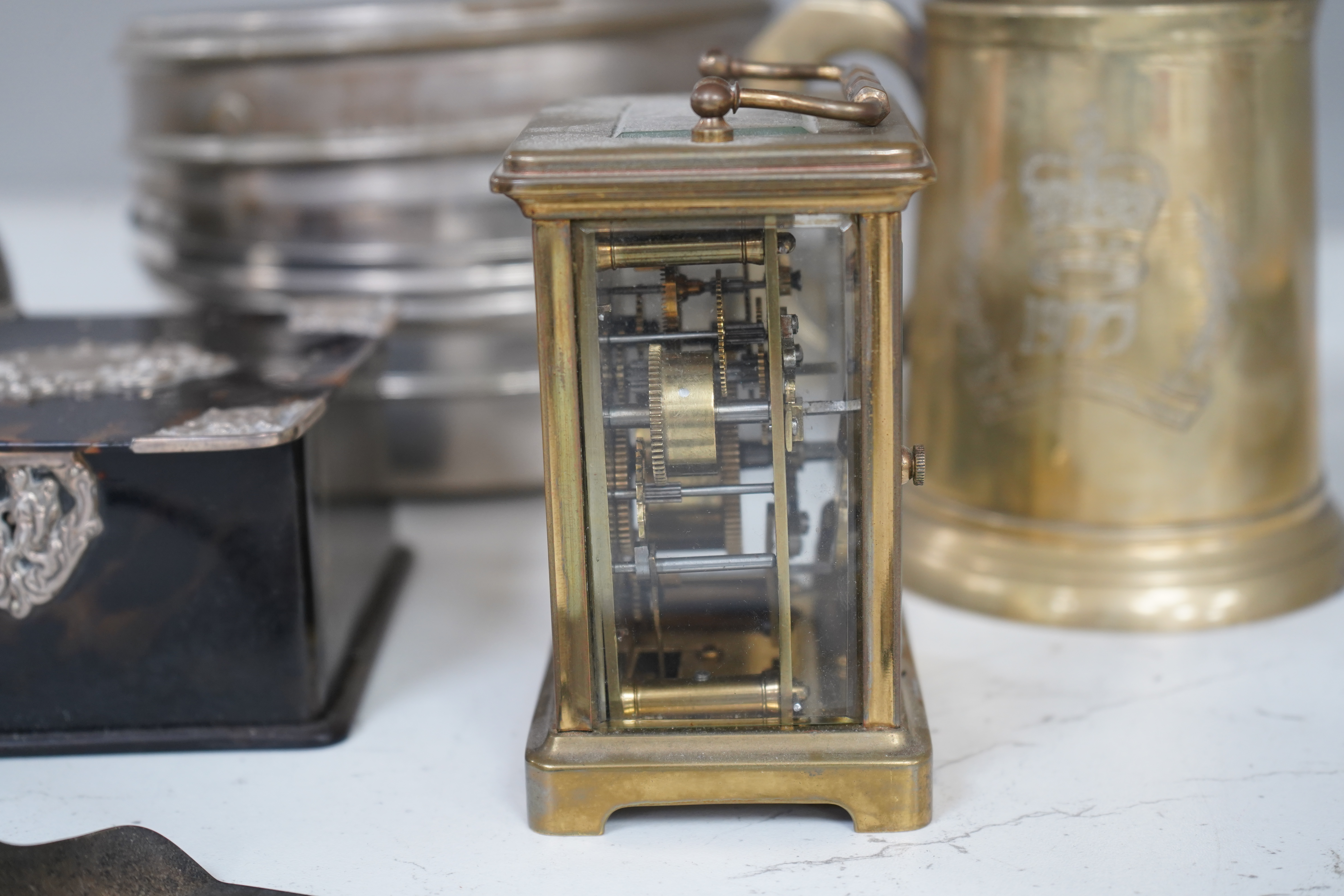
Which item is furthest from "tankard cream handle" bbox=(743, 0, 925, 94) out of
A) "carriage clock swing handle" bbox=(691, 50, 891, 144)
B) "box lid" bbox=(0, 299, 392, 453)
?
"box lid" bbox=(0, 299, 392, 453)

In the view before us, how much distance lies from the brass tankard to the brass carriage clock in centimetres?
29

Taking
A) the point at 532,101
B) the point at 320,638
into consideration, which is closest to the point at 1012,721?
the point at 320,638

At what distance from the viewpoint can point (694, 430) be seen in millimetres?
908

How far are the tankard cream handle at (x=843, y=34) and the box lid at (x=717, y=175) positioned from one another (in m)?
0.48

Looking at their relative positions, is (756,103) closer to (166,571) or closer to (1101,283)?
(1101,283)

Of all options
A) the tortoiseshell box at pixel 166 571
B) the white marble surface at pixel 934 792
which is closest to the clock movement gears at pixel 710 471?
the white marble surface at pixel 934 792

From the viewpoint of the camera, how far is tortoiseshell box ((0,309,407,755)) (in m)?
1.02

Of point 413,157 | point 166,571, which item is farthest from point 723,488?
point 413,157

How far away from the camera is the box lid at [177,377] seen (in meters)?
1.02

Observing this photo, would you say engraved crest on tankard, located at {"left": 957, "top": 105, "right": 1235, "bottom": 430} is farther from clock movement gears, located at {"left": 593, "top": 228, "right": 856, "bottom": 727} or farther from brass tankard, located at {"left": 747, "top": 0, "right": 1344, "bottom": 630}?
clock movement gears, located at {"left": 593, "top": 228, "right": 856, "bottom": 727}

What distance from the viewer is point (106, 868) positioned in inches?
36.7

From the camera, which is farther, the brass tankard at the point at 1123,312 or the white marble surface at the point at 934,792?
the brass tankard at the point at 1123,312

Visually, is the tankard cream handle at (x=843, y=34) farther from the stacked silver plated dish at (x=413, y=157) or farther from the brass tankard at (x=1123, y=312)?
the stacked silver plated dish at (x=413, y=157)

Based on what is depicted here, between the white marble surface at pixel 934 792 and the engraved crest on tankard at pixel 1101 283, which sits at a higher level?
the engraved crest on tankard at pixel 1101 283
